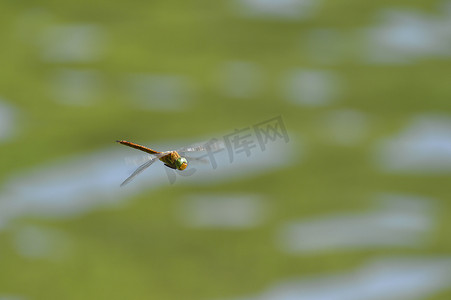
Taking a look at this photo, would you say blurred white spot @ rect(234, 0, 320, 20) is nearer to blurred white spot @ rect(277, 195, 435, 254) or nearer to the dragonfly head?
blurred white spot @ rect(277, 195, 435, 254)

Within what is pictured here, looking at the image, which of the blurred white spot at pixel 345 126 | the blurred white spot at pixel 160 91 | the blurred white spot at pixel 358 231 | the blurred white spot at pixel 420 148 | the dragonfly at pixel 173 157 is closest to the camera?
the dragonfly at pixel 173 157

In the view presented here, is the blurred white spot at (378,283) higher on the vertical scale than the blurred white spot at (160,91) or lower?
lower

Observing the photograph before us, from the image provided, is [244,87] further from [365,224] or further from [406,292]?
[406,292]

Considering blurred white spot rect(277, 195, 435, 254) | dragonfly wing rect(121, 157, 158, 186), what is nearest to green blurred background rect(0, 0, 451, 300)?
blurred white spot rect(277, 195, 435, 254)

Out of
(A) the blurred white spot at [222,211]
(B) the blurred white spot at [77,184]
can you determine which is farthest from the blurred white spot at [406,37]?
(A) the blurred white spot at [222,211]

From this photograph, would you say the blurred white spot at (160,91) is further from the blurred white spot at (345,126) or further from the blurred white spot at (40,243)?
the blurred white spot at (40,243)

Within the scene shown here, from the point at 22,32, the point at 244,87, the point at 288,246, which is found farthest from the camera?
the point at 22,32

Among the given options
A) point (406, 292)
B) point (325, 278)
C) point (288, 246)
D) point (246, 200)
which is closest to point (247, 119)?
point (246, 200)
